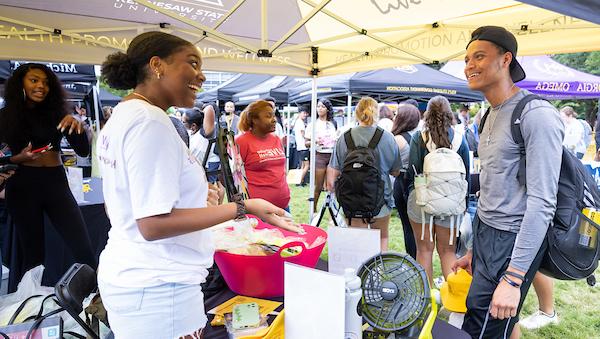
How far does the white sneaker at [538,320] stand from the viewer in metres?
2.69

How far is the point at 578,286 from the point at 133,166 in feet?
13.3

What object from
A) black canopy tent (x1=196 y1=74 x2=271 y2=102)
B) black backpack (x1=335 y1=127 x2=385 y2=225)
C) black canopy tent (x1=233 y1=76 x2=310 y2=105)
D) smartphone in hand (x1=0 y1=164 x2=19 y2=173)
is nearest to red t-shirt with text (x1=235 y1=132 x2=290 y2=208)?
black backpack (x1=335 y1=127 x2=385 y2=225)

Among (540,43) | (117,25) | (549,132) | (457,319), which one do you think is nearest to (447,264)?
(457,319)

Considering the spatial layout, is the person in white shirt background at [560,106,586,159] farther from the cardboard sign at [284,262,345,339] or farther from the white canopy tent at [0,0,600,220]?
the cardboard sign at [284,262,345,339]

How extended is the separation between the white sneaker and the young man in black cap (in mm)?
1542

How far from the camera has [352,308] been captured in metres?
0.96

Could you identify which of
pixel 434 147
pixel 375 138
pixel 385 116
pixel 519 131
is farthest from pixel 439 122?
pixel 385 116

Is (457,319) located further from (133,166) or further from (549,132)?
(133,166)

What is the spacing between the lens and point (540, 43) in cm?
237

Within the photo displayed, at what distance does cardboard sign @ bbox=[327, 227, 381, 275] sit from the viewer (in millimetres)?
1359

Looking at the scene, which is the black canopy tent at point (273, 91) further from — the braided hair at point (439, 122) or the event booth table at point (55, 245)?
the event booth table at point (55, 245)

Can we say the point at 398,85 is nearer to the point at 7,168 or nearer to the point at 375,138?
the point at 375,138

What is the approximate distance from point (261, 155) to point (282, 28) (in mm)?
1168

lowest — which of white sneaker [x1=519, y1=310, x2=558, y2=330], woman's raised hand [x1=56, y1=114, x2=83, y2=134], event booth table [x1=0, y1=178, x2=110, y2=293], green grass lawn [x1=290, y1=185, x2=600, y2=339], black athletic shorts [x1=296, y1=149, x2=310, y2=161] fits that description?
green grass lawn [x1=290, y1=185, x2=600, y2=339]
